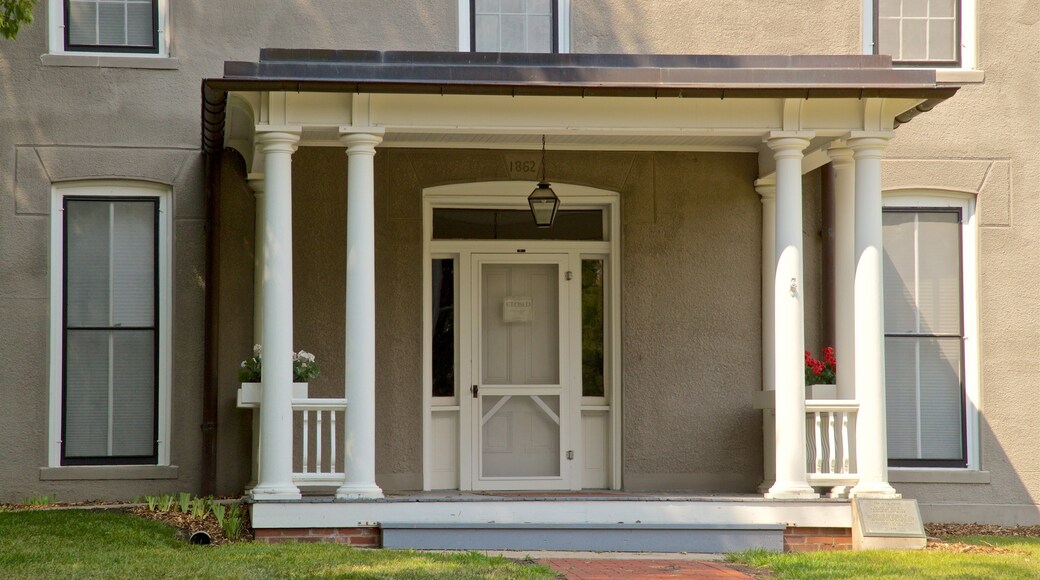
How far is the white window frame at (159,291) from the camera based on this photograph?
36.4 ft

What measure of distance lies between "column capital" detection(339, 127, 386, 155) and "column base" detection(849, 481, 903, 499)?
4562mm

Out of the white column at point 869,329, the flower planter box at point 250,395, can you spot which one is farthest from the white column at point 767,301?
the flower planter box at point 250,395

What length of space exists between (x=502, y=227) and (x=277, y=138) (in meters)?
2.90

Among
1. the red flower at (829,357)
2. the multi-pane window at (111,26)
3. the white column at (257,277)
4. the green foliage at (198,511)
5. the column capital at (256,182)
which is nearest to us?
the green foliage at (198,511)

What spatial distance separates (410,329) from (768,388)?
3362 mm

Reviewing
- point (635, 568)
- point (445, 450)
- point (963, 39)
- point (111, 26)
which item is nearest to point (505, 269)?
point (445, 450)

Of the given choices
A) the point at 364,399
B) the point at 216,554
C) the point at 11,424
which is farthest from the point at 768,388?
the point at 11,424

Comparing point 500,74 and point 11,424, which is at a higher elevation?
point 500,74

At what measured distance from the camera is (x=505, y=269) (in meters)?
11.5

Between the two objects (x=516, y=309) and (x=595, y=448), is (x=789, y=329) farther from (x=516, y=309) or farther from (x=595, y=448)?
(x=516, y=309)

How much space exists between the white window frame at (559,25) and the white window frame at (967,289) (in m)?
3.43

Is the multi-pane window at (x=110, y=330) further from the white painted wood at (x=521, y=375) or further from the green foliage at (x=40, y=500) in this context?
the white painted wood at (x=521, y=375)

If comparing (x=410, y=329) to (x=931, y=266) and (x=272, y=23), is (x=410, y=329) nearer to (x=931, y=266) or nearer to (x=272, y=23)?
(x=272, y=23)

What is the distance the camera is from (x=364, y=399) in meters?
9.19
